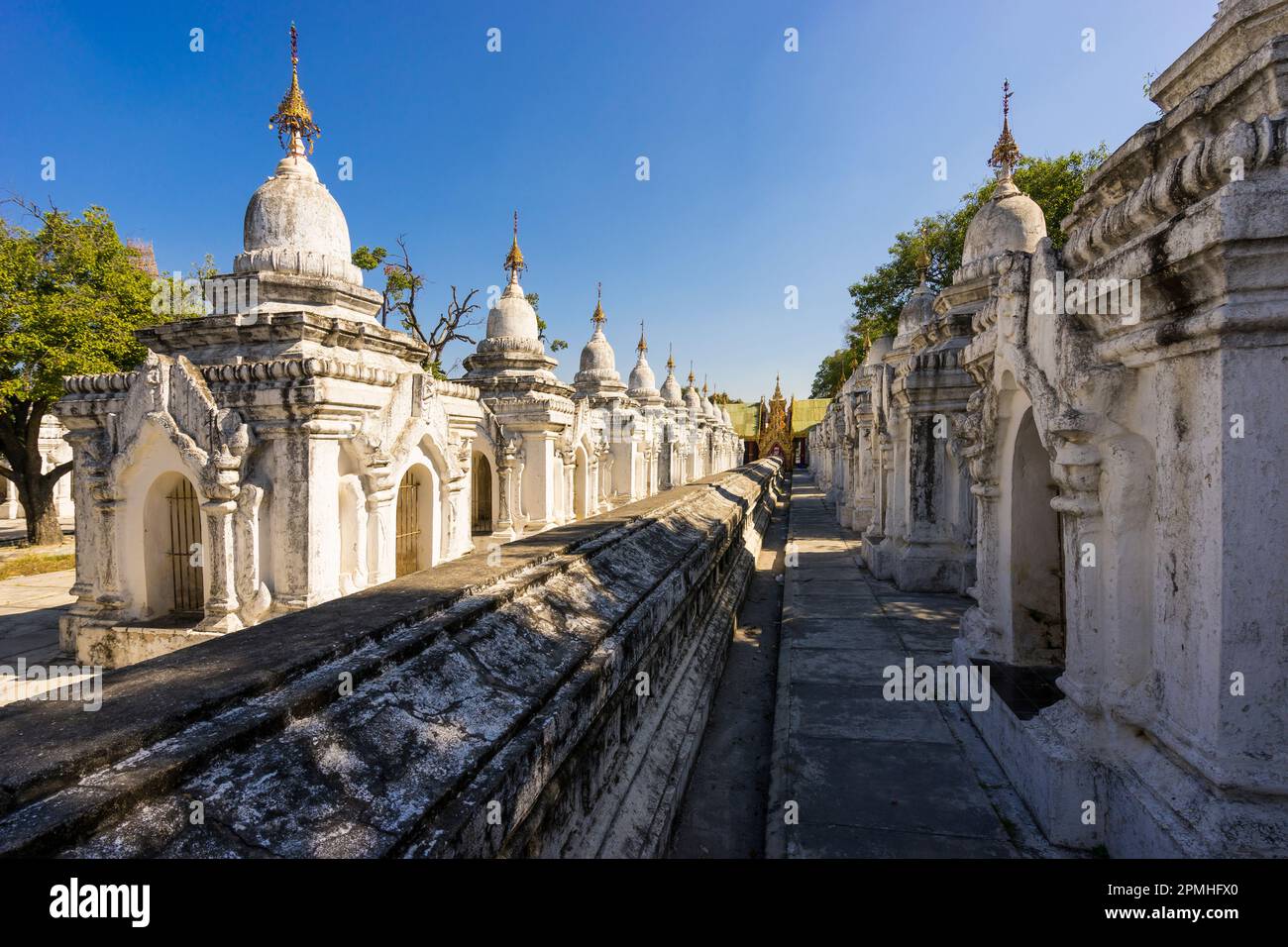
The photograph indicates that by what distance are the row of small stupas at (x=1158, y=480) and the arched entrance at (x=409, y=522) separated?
6.23 meters

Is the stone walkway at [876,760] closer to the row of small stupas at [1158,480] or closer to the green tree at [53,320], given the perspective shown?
the row of small stupas at [1158,480]

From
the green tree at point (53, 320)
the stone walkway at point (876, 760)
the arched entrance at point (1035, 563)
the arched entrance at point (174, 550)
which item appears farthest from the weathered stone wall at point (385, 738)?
the green tree at point (53, 320)

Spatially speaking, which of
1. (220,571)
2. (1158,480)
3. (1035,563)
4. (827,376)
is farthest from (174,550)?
(827,376)

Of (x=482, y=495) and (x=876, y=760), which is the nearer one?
(x=876, y=760)

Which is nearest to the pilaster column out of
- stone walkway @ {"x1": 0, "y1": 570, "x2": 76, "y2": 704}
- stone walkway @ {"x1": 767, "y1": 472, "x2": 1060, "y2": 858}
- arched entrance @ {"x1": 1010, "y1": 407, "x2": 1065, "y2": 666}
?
stone walkway @ {"x1": 0, "y1": 570, "x2": 76, "y2": 704}

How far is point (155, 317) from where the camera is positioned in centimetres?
1666

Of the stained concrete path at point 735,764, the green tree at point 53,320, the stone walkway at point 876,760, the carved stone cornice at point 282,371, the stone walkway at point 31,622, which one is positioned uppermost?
the green tree at point 53,320

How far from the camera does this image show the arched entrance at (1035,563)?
191 inches

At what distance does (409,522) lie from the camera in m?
→ 8.25

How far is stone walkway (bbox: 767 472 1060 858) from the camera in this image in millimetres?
3574

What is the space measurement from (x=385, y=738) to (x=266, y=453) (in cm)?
506

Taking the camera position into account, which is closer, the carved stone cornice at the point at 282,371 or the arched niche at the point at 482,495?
the carved stone cornice at the point at 282,371

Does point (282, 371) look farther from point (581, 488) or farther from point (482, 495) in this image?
point (581, 488)
